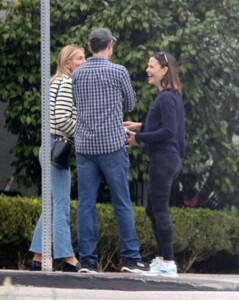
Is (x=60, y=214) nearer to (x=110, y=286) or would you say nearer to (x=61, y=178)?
(x=61, y=178)

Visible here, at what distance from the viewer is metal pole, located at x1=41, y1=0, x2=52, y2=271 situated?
7859mm

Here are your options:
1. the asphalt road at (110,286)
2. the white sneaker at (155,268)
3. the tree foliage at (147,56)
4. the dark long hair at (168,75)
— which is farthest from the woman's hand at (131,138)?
the tree foliage at (147,56)

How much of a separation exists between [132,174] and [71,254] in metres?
2.29

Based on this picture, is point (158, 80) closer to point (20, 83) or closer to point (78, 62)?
point (78, 62)

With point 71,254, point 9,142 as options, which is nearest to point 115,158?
point 71,254

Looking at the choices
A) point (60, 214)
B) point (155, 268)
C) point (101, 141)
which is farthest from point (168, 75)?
point (155, 268)

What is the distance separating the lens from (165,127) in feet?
27.0

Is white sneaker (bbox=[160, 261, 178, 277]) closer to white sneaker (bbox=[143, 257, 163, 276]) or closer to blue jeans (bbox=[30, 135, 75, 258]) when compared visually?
white sneaker (bbox=[143, 257, 163, 276])

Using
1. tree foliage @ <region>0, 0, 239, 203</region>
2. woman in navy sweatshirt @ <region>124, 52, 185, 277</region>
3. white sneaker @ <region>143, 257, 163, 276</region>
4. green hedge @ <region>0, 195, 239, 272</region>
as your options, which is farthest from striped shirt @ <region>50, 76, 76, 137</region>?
tree foliage @ <region>0, 0, 239, 203</region>

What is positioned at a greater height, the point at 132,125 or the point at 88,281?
the point at 132,125

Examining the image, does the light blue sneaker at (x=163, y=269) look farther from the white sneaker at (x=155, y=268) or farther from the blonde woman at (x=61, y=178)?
the blonde woman at (x=61, y=178)

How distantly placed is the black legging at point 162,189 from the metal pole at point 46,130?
2.67ft

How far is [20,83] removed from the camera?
11.0 meters

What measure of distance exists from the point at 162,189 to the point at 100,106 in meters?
0.74
